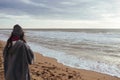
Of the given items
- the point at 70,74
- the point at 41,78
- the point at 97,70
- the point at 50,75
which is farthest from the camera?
the point at 97,70

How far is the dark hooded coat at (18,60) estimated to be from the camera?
4.80 meters

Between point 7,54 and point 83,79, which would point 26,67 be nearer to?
point 7,54

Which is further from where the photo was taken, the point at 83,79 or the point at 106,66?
the point at 106,66

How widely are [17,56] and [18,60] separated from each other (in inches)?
3.5

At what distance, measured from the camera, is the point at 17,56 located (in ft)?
15.9

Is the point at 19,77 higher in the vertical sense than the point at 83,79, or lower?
higher

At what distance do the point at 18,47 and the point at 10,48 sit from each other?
23cm

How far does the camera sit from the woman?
4789 millimetres

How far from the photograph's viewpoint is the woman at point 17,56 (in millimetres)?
4789

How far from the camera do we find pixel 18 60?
193 inches

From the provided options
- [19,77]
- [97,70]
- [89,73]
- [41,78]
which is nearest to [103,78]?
[89,73]

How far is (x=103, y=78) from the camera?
9773 millimetres

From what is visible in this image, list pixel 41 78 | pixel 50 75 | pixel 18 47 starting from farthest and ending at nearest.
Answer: pixel 50 75
pixel 41 78
pixel 18 47

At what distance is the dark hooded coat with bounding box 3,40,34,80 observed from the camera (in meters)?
4.80
